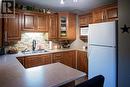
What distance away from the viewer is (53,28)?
407 cm

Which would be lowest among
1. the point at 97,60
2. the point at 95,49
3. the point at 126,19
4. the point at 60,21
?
the point at 97,60

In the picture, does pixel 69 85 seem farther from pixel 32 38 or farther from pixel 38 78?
pixel 32 38

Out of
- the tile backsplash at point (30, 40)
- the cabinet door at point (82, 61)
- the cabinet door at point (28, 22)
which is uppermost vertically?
the cabinet door at point (28, 22)

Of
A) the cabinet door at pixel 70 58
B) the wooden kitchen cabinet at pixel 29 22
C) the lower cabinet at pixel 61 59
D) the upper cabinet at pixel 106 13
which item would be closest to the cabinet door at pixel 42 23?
the wooden kitchen cabinet at pixel 29 22

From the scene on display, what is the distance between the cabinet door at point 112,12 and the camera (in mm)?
3047

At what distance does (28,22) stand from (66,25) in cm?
137

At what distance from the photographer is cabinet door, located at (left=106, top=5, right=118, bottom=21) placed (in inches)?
120

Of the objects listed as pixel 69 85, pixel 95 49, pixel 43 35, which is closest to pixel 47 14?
pixel 43 35

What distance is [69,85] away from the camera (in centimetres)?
170

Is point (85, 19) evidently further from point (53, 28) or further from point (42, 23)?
point (42, 23)

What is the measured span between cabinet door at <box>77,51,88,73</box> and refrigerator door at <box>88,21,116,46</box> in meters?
0.96

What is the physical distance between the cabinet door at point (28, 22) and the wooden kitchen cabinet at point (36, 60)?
89 centimetres

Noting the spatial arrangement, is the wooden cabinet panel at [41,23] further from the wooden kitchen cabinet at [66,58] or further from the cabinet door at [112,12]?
the cabinet door at [112,12]

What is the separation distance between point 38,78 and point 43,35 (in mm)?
2854
